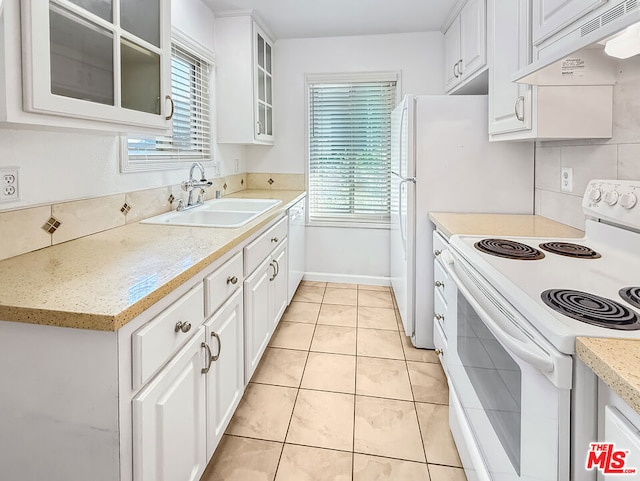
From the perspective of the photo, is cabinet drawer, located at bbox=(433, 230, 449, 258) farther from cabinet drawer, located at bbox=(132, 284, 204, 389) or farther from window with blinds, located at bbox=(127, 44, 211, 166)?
window with blinds, located at bbox=(127, 44, 211, 166)

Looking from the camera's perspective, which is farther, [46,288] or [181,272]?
[181,272]

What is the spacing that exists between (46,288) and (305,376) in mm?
1466

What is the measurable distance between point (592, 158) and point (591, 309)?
1168 mm

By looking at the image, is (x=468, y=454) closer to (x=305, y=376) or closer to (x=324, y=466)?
(x=324, y=466)

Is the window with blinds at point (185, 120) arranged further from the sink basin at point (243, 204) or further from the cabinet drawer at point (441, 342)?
the cabinet drawer at point (441, 342)

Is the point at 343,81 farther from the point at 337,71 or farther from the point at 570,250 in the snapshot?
the point at 570,250

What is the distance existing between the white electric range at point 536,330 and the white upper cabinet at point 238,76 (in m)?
2.05

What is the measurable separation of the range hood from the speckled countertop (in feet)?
4.09

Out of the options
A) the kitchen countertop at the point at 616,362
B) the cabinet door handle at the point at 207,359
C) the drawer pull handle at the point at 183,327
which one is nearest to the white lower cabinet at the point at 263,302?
the cabinet door handle at the point at 207,359

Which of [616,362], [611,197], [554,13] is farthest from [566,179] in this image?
[616,362]

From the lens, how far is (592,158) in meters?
1.69

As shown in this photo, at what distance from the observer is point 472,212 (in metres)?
2.32

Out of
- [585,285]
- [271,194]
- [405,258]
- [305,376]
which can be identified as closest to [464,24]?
[405,258]

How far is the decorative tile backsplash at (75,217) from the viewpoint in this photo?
127cm
